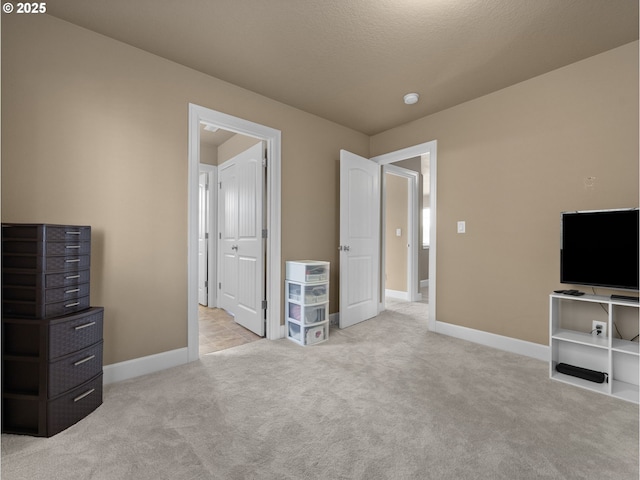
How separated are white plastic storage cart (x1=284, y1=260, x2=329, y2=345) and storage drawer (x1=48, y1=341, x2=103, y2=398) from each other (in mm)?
1667

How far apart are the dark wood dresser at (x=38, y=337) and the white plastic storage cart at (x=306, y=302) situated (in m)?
1.77

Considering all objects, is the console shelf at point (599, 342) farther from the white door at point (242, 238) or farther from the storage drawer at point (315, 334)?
the white door at point (242, 238)

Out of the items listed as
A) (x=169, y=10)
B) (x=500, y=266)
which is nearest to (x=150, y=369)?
(x=169, y=10)

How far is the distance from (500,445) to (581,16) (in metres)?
2.64

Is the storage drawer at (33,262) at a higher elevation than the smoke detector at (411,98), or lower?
lower

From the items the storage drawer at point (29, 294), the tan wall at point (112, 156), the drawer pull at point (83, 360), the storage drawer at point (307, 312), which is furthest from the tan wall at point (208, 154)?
the drawer pull at point (83, 360)

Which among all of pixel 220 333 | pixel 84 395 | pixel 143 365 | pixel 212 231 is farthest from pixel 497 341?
pixel 212 231

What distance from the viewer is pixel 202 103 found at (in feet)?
8.61

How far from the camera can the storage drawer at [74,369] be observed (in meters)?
1.59

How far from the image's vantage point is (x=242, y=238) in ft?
12.0

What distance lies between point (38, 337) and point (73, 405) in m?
0.44

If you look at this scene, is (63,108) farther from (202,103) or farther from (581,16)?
(581,16)

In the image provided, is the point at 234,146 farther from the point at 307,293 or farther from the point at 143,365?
the point at 143,365

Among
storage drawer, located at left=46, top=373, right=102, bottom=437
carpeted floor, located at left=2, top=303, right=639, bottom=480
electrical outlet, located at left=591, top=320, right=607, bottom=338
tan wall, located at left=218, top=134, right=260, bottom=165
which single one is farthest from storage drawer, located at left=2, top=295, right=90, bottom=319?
electrical outlet, located at left=591, top=320, right=607, bottom=338
